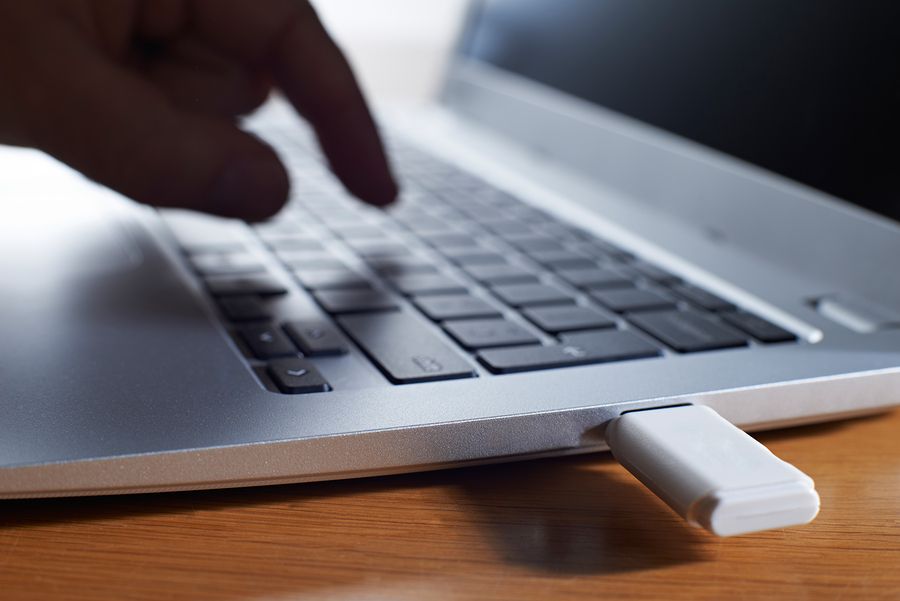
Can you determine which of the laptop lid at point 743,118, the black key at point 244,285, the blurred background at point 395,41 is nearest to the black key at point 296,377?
the black key at point 244,285

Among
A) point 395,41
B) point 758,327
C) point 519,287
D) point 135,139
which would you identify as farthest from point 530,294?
point 395,41

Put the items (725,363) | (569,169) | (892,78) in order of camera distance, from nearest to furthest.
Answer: (725,363), (892,78), (569,169)

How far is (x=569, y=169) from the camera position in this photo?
0.81m

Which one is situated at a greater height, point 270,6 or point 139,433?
point 270,6

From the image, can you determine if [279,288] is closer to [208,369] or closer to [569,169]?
[208,369]

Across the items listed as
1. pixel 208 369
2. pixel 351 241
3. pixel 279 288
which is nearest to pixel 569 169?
pixel 351 241

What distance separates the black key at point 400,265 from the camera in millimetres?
519

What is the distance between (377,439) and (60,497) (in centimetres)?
11

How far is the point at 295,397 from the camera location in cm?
33

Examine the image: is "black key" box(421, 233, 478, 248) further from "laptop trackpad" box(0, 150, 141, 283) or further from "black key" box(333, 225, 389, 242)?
"laptop trackpad" box(0, 150, 141, 283)

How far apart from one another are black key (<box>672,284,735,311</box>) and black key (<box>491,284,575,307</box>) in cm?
7

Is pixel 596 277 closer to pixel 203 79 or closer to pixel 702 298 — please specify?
pixel 702 298

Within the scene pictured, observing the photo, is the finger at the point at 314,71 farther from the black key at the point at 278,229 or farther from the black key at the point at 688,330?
the black key at the point at 688,330

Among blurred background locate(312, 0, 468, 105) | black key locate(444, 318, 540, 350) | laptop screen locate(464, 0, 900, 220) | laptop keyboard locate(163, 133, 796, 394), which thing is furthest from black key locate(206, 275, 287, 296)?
blurred background locate(312, 0, 468, 105)
